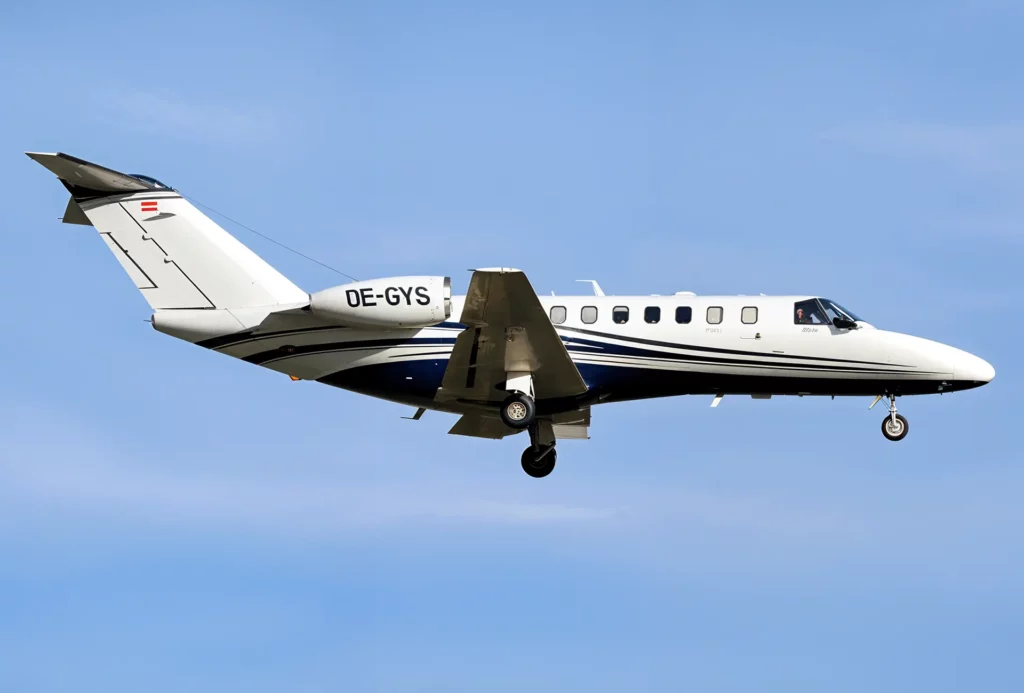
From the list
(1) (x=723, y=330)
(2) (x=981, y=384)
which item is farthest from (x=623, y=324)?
(2) (x=981, y=384)

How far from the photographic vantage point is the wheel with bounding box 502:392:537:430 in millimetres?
23109

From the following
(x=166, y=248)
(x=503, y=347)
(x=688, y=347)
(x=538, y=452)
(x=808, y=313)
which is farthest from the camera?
(x=538, y=452)

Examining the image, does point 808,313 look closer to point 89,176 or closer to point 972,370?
point 972,370

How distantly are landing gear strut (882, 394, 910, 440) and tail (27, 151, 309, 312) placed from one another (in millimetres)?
12003

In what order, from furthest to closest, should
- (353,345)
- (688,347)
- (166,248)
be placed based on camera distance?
(166,248)
(353,345)
(688,347)

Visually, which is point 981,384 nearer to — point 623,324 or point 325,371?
point 623,324

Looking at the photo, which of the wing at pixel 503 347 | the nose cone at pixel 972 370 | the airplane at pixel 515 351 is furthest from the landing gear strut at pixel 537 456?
the nose cone at pixel 972 370

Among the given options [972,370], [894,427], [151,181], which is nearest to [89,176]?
[151,181]

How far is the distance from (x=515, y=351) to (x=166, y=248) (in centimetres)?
736

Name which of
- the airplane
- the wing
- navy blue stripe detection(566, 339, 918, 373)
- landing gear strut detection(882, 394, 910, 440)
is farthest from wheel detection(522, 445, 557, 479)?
landing gear strut detection(882, 394, 910, 440)

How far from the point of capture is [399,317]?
2217 cm

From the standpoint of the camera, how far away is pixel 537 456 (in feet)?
83.4

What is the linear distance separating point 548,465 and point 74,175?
1109 cm

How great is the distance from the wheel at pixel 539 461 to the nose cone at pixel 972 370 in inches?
325
